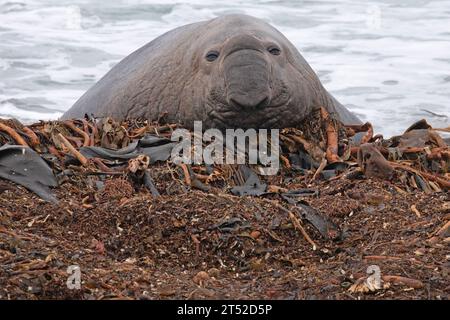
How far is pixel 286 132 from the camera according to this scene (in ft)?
28.1

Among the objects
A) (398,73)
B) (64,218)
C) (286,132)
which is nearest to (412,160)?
(286,132)

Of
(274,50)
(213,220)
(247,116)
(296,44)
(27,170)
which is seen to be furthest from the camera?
(296,44)

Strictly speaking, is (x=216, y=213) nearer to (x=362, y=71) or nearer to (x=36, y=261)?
(x=36, y=261)

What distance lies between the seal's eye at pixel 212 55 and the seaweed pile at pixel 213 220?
976mm

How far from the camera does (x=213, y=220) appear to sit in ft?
19.8

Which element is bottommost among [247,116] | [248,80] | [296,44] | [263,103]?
[296,44]

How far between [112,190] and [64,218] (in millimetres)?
636

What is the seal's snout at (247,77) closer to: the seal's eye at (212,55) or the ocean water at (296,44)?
the seal's eye at (212,55)

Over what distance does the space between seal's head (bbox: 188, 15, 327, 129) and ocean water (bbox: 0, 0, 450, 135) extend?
5.18 m

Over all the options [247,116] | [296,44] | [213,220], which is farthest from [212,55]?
[296,44]

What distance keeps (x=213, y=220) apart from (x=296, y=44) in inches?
605

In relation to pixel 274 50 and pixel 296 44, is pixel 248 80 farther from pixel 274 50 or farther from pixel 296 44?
pixel 296 44

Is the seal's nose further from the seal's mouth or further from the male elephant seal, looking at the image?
the seal's mouth

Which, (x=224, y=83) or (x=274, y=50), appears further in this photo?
(x=274, y=50)
